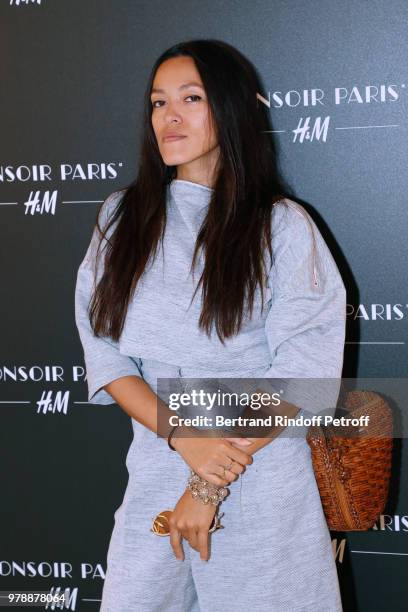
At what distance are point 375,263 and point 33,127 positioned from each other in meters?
0.97

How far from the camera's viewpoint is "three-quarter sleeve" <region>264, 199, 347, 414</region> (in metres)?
1.48

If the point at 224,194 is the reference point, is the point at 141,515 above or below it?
below

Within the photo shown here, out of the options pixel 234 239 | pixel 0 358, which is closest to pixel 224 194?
pixel 234 239

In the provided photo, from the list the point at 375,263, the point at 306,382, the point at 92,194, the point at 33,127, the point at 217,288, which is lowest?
the point at 306,382

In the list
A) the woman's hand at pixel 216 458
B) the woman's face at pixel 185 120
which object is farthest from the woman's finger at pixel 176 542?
the woman's face at pixel 185 120

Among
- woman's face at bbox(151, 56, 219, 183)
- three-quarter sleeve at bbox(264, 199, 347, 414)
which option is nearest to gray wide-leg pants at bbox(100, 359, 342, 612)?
three-quarter sleeve at bbox(264, 199, 347, 414)

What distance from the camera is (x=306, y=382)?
1479 mm

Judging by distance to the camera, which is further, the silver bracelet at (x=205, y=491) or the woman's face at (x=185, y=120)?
the woman's face at (x=185, y=120)

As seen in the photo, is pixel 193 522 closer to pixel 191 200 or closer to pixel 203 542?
pixel 203 542

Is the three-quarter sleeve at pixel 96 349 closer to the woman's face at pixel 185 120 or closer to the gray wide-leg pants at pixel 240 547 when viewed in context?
the gray wide-leg pants at pixel 240 547

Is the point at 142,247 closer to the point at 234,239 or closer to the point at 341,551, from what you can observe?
the point at 234,239

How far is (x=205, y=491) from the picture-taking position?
4.71 ft

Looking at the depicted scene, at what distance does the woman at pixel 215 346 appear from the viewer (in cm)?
149

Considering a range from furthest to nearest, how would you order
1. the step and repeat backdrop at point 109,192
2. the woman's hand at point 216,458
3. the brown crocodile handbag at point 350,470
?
the step and repeat backdrop at point 109,192, the brown crocodile handbag at point 350,470, the woman's hand at point 216,458
